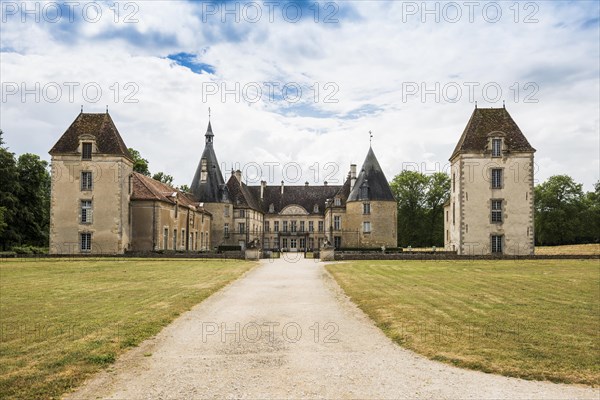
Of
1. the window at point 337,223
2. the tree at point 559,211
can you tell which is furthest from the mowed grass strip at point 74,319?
the tree at point 559,211

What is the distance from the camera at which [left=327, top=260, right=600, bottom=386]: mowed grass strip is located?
303 inches

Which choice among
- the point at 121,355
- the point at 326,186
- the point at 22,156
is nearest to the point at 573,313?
the point at 121,355

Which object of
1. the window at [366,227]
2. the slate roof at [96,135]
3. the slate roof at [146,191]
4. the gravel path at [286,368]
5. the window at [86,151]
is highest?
the slate roof at [96,135]

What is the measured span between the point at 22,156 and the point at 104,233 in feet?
56.6

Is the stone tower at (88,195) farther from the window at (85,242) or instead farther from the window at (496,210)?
the window at (496,210)

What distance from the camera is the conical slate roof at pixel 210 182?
2188 inches

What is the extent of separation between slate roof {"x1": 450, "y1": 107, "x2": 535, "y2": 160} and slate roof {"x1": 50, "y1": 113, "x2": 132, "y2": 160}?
25.5 meters

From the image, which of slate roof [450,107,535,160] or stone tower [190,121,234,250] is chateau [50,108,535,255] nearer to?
slate roof [450,107,535,160]

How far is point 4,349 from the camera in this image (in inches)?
332

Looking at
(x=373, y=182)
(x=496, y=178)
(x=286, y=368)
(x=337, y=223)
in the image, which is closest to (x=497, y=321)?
(x=286, y=368)

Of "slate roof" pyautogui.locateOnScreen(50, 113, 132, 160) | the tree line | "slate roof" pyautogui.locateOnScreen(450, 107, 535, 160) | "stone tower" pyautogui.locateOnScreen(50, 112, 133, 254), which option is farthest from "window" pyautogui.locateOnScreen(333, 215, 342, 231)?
"slate roof" pyautogui.locateOnScreen(50, 113, 132, 160)

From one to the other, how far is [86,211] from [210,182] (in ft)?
60.4

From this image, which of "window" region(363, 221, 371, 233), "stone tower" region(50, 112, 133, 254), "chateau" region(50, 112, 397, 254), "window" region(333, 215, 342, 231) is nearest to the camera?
"stone tower" region(50, 112, 133, 254)

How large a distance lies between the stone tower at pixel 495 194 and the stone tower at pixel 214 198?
86.1 ft
